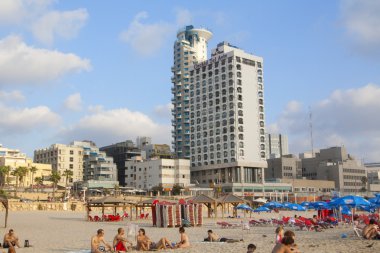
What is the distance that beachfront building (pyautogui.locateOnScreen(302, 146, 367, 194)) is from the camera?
145125mm

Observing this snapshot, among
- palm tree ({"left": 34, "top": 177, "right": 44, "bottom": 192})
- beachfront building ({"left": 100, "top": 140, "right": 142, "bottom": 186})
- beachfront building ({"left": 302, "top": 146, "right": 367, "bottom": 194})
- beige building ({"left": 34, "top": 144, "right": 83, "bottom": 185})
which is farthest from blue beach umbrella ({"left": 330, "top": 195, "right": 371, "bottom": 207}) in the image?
beachfront building ({"left": 302, "top": 146, "right": 367, "bottom": 194})

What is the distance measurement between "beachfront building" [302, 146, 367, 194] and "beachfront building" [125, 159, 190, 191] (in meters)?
48.7

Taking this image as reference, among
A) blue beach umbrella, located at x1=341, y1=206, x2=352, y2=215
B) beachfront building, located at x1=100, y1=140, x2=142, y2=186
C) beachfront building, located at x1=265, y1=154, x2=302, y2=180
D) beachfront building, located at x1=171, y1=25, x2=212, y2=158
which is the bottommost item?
blue beach umbrella, located at x1=341, y1=206, x2=352, y2=215

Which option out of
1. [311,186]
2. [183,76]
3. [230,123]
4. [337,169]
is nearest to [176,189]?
[230,123]

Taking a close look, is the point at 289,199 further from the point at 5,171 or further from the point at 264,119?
the point at 5,171

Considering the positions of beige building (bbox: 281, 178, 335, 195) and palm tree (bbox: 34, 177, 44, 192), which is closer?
palm tree (bbox: 34, 177, 44, 192)

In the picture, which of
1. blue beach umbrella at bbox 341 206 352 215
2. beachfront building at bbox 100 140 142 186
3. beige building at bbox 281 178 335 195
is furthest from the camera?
beachfront building at bbox 100 140 142 186

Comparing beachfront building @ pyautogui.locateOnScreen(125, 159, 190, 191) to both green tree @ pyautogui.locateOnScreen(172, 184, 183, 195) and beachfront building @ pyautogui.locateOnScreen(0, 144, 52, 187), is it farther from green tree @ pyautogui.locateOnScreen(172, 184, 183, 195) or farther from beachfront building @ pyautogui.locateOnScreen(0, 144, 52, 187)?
beachfront building @ pyautogui.locateOnScreen(0, 144, 52, 187)

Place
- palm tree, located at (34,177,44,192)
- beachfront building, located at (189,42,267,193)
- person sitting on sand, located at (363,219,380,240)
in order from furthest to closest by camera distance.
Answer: beachfront building, located at (189,42,267,193), palm tree, located at (34,177,44,192), person sitting on sand, located at (363,219,380,240)

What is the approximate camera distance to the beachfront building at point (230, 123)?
119 metres

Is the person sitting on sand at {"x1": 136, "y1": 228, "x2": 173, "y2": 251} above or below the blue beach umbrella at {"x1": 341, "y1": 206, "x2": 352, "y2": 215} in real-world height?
above

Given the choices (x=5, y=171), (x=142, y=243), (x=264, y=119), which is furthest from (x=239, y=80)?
(x=142, y=243)

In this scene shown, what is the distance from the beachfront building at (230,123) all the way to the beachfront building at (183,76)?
6.47 m

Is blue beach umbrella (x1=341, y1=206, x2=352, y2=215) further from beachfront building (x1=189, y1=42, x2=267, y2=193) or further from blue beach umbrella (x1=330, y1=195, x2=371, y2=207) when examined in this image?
beachfront building (x1=189, y1=42, x2=267, y2=193)
